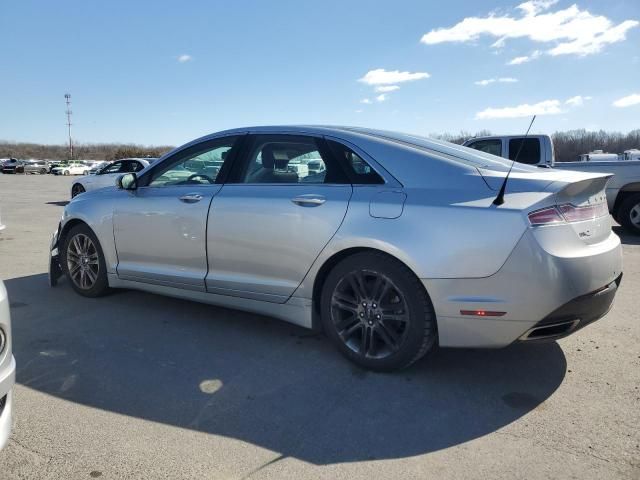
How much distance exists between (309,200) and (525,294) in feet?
4.93

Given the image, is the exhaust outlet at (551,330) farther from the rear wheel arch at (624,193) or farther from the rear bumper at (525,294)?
the rear wheel arch at (624,193)

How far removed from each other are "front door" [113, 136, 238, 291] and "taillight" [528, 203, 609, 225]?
2.36 m

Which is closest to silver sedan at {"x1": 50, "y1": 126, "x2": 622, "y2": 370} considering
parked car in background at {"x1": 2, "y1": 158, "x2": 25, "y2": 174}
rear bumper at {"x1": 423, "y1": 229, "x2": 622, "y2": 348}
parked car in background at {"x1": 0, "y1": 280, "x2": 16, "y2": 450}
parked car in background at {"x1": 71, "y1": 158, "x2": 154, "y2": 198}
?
rear bumper at {"x1": 423, "y1": 229, "x2": 622, "y2": 348}

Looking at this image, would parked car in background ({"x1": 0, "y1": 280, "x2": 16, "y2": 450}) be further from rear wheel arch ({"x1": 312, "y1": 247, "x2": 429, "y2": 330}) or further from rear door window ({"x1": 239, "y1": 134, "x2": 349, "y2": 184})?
rear door window ({"x1": 239, "y1": 134, "x2": 349, "y2": 184})

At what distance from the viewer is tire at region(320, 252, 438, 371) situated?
320cm

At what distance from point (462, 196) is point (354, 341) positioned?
1197mm

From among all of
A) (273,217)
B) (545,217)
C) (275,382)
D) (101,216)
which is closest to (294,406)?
(275,382)

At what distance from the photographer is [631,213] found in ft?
31.2

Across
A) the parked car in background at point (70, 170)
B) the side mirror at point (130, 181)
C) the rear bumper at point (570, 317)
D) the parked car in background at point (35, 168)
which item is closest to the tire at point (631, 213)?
the rear bumper at point (570, 317)

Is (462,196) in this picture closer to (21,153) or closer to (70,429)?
(70,429)

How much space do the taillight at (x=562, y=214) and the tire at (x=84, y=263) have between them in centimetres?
379

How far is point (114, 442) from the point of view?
2629 mm

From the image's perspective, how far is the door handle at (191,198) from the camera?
419cm

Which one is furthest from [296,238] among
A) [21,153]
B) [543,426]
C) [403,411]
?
[21,153]
